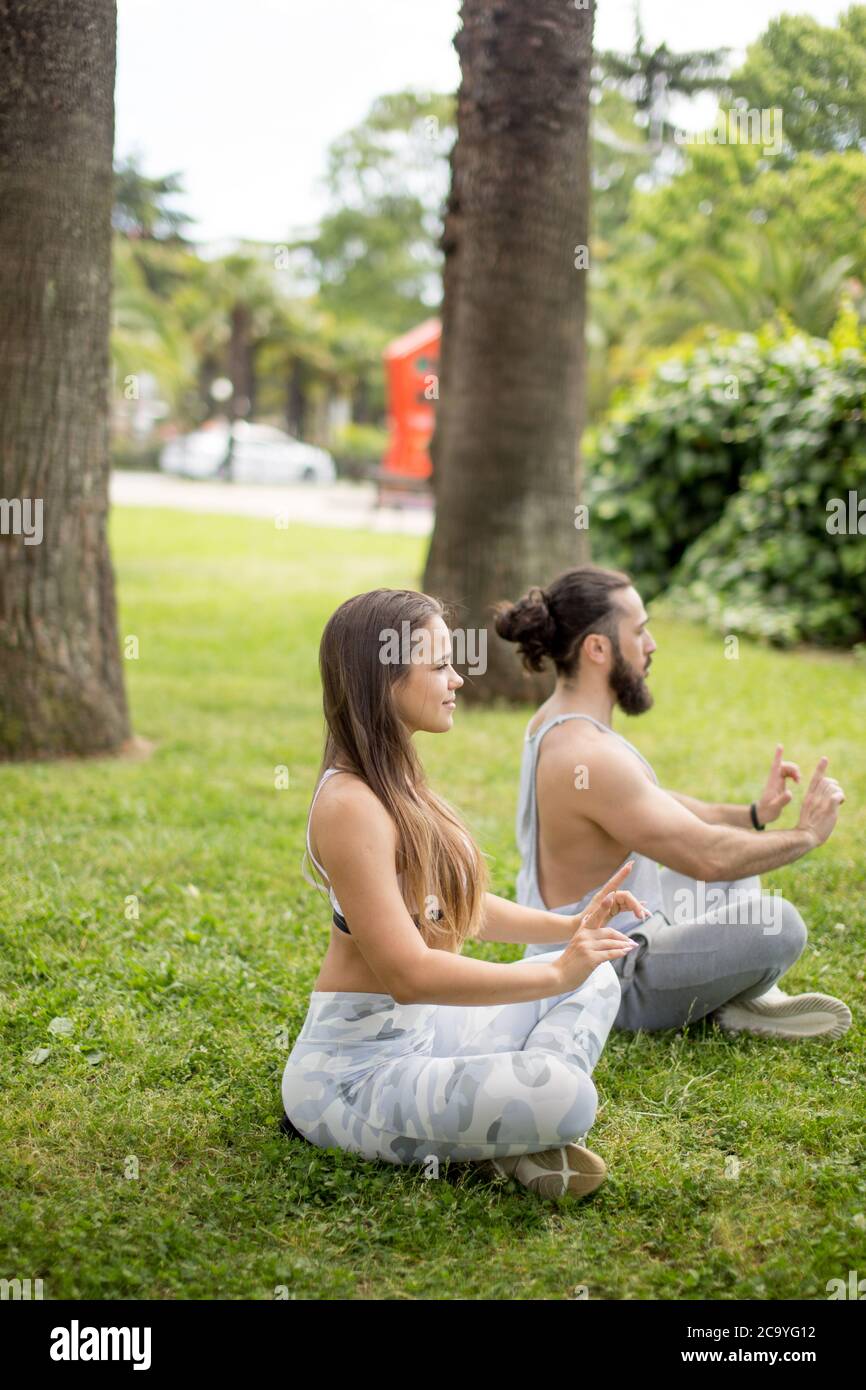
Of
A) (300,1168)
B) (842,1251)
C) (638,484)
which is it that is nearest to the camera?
(842,1251)

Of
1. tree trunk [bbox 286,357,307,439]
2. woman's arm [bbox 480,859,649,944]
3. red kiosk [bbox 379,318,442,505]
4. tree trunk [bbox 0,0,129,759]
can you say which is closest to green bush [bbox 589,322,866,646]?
tree trunk [bbox 0,0,129,759]

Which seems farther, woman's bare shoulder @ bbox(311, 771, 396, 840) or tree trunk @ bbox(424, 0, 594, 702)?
tree trunk @ bbox(424, 0, 594, 702)

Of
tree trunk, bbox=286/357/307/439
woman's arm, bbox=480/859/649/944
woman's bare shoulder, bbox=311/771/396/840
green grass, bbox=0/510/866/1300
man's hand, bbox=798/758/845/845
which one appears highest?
tree trunk, bbox=286/357/307/439

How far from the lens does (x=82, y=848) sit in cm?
537

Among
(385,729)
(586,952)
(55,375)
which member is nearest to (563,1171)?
(586,952)

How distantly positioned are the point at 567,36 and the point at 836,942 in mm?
5281

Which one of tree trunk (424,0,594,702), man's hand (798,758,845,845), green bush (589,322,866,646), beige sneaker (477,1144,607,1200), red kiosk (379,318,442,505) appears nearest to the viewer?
beige sneaker (477,1144,607,1200)

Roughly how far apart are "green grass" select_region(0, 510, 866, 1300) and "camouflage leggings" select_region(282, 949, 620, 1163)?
0.12 metres

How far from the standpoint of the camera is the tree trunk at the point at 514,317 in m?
7.52

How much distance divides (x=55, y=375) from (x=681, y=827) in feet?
12.9

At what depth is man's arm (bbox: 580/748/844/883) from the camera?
3.59m

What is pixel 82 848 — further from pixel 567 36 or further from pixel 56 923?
pixel 567 36

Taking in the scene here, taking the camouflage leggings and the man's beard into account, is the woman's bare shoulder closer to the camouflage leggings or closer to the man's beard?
the camouflage leggings
